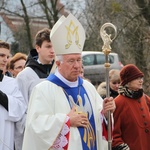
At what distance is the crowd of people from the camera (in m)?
4.49

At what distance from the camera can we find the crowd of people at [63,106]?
449 cm

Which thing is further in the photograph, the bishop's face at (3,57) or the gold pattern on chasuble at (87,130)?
the bishop's face at (3,57)

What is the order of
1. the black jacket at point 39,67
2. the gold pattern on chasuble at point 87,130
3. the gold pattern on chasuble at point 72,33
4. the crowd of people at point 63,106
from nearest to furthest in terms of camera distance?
the crowd of people at point 63,106 → the gold pattern on chasuble at point 87,130 → the gold pattern on chasuble at point 72,33 → the black jacket at point 39,67

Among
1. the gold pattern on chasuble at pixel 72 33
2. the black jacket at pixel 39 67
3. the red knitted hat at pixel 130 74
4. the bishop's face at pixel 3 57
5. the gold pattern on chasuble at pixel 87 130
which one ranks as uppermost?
the gold pattern on chasuble at pixel 72 33

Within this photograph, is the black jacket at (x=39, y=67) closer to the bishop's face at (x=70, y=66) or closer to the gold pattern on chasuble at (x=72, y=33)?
the gold pattern on chasuble at (x=72, y=33)

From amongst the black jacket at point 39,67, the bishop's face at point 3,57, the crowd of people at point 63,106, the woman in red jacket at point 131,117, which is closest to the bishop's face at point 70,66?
the crowd of people at point 63,106

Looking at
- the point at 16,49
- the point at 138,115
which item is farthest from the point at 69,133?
the point at 16,49

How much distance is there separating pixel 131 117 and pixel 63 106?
141 cm

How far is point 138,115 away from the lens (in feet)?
19.2

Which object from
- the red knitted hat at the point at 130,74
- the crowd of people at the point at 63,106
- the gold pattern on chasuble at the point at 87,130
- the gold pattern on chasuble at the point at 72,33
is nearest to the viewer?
the crowd of people at the point at 63,106

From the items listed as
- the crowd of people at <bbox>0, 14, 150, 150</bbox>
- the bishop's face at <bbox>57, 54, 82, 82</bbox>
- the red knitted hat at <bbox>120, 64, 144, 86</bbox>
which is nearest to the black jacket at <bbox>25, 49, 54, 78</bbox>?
the crowd of people at <bbox>0, 14, 150, 150</bbox>

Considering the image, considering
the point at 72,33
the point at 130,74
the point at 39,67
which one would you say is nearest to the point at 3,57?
the point at 39,67

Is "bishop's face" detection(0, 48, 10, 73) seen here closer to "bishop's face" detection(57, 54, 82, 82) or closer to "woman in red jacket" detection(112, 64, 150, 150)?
"bishop's face" detection(57, 54, 82, 82)

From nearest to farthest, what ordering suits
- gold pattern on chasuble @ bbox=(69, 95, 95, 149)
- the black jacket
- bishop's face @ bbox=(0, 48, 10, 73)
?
gold pattern on chasuble @ bbox=(69, 95, 95, 149) → bishop's face @ bbox=(0, 48, 10, 73) → the black jacket
